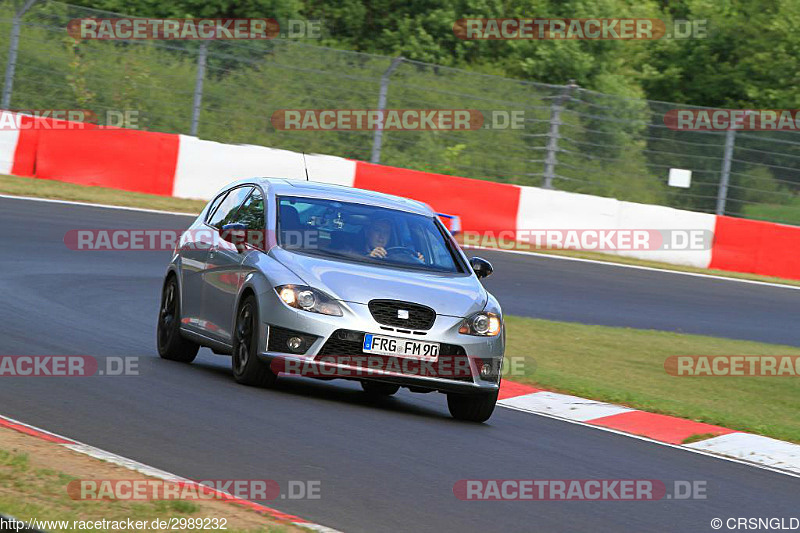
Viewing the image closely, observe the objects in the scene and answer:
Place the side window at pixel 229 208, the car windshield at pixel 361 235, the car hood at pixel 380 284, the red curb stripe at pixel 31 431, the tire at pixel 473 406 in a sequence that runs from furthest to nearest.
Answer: the side window at pixel 229 208 → the car windshield at pixel 361 235 → the tire at pixel 473 406 → the car hood at pixel 380 284 → the red curb stripe at pixel 31 431

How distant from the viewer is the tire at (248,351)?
31.2ft

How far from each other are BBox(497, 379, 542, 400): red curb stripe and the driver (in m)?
2.02

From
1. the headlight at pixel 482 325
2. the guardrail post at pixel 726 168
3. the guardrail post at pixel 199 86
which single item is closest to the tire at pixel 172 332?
the headlight at pixel 482 325

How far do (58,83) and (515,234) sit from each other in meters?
8.31

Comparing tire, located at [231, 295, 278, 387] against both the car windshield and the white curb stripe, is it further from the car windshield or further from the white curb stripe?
the white curb stripe

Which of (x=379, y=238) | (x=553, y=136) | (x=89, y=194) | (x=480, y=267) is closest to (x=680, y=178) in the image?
(x=553, y=136)

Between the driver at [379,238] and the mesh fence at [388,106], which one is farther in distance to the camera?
the mesh fence at [388,106]

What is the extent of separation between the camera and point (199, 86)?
24.1m

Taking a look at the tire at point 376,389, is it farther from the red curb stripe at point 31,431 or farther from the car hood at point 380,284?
the red curb stripe at point 31,431

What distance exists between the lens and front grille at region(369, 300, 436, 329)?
30.4 ft

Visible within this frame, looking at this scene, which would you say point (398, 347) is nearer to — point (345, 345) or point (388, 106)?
point (345, 345)

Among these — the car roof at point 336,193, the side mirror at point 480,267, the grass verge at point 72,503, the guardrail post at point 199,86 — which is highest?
the guardrail post at point 199,86

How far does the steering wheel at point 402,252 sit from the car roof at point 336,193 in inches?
19.2

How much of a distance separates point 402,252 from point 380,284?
938 millimetres
